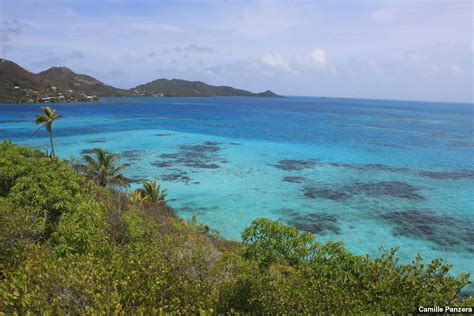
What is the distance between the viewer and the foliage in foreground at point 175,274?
728 centimetres

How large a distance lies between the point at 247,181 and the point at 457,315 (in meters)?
32.1

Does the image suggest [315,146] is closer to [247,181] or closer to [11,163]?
[247,181]

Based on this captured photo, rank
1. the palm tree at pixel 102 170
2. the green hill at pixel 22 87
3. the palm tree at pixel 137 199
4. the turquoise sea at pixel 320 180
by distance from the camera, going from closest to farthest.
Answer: the palm tree at pixel 137 199 < the turquoise sea at pixel 320 180 < the palm tree at pixel 102 170 < the green hill at pixel 22 87

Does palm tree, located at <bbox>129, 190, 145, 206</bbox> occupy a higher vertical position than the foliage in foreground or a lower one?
lower

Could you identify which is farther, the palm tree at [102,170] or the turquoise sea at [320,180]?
the palm tree at [102,170]

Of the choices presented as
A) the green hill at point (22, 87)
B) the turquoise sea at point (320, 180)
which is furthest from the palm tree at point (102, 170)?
the green hill at point (22, 87)

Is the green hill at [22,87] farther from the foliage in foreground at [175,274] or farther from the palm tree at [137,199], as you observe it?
the foliage in foreground at [175,274]

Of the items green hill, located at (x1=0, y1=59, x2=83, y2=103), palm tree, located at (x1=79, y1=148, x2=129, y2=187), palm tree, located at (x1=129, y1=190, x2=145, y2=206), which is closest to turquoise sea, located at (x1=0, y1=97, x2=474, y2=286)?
palm tree, located at (x1=129, y1=190, x2=145, y2=206)

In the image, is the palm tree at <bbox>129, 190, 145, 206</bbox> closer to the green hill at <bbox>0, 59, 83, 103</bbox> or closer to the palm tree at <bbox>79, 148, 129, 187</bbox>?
the palm tree at <bbox>79, 148, 129, 187</bbox>

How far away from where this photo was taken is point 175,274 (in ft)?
31.3

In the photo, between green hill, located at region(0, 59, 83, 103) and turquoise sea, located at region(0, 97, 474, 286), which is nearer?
turquoise sea, located at region(0, 97, 474, 286)

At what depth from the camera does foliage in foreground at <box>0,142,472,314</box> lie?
23.9 feet

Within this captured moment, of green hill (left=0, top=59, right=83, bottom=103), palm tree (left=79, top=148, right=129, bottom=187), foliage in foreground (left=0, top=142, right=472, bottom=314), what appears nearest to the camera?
foliage in foreground (left=0, top=142, right=472, bottom=314)

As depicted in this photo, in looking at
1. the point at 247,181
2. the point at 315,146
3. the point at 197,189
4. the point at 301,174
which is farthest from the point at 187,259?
the point at 315,146
